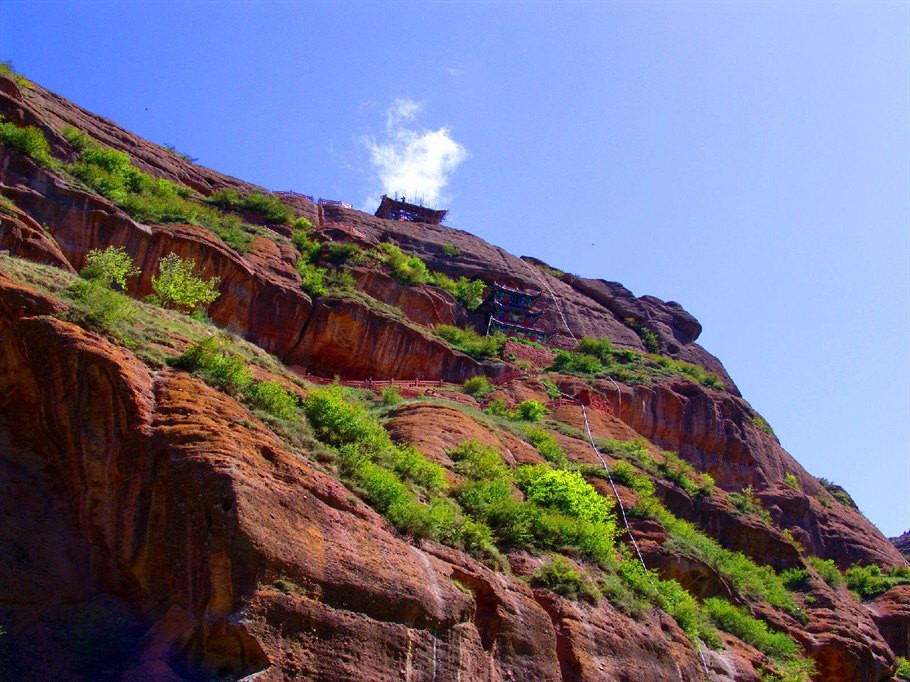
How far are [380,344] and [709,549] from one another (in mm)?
16214

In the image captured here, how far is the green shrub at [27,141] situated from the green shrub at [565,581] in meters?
20.4

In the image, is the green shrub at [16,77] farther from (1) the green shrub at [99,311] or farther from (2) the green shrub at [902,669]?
(2) the green shrub at [902,669]

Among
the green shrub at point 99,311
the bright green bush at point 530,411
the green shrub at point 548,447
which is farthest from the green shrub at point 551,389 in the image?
the green shrub at point 99,311

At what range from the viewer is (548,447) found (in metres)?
27.7

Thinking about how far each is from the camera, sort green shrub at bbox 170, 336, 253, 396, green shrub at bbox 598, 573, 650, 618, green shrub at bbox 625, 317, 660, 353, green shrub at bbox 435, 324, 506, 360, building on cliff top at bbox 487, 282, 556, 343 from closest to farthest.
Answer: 1. green shrub at bbox 170, 336, 253, 396
2. green shrub at bbox 598, 573, 650, 618
3. green shrub at bbox 435, 324, 506, 360
4. building on cliff top at bbox 487, 282, 556, 343
5. green shrub at bbox 625, 317, 660, 353

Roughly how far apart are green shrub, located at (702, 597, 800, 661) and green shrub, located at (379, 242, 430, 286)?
24002mm

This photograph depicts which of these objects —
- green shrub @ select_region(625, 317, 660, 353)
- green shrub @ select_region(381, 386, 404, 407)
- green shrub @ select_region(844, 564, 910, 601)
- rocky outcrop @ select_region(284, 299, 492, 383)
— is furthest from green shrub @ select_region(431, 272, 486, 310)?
green shrub @ select_region(844, 564, 910, 601)

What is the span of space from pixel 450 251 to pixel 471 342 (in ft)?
41.5

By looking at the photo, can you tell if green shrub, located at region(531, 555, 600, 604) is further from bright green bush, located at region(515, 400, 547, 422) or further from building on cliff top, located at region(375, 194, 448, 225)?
building on cliff top, located at region(375, 194, 448, 225)

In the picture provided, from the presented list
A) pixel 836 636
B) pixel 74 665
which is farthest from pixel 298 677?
pixel 836 636

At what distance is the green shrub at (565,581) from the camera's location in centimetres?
1702

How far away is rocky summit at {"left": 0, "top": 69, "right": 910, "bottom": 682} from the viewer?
467 inches

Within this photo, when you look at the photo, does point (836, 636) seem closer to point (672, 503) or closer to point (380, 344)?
point (672, 503)

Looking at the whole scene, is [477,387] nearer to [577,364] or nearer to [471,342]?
[471,342]
